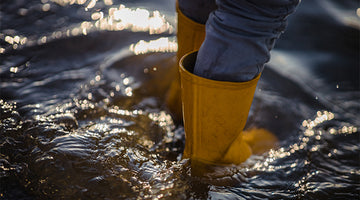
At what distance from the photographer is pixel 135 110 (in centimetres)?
151

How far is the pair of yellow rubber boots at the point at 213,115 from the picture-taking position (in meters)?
1.02

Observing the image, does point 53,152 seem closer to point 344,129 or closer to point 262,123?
point 262,123

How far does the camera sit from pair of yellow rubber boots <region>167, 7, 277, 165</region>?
3.34 ft

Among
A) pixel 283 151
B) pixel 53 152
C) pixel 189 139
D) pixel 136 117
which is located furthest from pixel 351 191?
pixel 53 152

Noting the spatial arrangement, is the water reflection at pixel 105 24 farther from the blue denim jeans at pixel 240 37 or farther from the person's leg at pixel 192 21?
the blue denim jeans at pixel 240 37

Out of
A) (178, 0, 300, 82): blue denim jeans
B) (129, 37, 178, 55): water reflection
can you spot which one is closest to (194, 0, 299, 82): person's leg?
(178, 0, 300, 82): blue denim jeans

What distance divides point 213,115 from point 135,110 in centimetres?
54

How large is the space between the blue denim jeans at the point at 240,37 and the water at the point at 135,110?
39 centimetres

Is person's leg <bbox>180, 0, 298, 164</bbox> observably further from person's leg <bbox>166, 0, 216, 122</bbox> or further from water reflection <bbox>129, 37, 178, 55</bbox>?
water reflection <bbox>129, 37, 178, 55</bbox>

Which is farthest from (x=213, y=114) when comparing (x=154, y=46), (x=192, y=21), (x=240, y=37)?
(x=154, y=46)

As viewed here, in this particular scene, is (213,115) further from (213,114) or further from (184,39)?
(184,39)

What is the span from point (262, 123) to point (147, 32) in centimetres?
112

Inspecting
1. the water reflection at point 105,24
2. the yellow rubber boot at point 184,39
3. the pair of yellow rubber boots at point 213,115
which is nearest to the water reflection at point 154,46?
the water reflection at point 105,24

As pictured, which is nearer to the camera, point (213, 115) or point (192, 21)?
point (213, 115)
